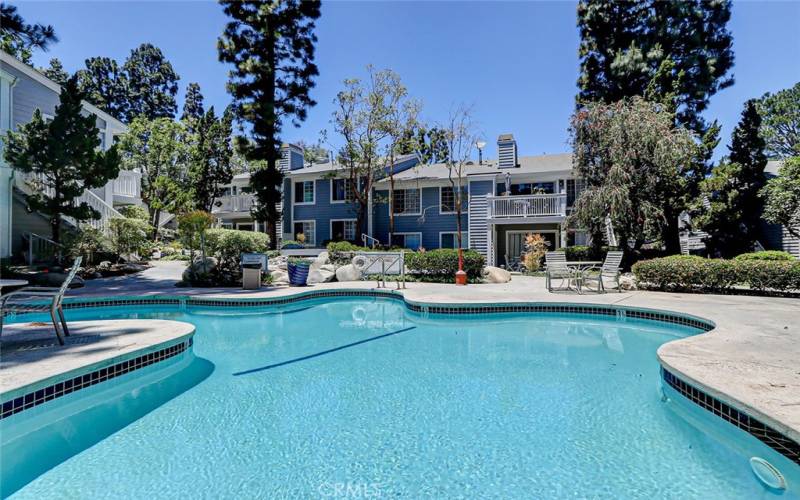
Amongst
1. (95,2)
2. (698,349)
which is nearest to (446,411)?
(698,349)

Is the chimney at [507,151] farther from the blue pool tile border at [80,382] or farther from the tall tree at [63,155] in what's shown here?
the blue pool tile border at [80,382]

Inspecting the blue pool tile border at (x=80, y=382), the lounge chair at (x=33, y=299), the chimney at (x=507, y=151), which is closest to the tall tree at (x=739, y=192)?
the chimney at (x=507, y=151)

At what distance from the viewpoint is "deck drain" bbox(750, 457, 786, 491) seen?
2572 millimetres

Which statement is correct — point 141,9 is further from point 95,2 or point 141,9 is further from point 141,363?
point 141,363

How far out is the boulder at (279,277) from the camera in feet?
44.5

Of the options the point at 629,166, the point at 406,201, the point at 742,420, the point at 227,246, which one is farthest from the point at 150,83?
the point at 742,420

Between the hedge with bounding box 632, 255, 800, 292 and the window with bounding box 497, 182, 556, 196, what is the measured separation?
9.11 metres

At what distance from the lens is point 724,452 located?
302cm

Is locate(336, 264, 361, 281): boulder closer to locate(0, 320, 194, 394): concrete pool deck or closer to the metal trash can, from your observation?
the metal trash can

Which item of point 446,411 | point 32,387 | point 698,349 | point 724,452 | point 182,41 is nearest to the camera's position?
point 724,452

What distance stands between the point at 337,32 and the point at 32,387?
57.2 ft

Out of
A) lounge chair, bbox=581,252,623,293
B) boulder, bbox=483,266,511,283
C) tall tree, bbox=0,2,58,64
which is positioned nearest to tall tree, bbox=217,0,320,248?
tall tree, bbox=0,2,58,64

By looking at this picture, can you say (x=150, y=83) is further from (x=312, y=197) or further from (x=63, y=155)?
(x=63, y=155)

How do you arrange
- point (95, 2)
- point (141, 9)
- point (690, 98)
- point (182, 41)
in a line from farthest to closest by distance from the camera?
point (690, 98) → point (182, 41) → point (141, 9) → point (95, 2)
